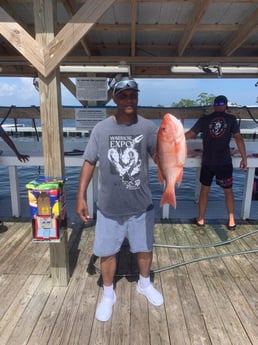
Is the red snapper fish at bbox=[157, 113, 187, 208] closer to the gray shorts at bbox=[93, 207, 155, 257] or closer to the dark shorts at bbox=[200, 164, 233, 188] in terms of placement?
the gray shorts at bbox=[93, 207, 155, 257]

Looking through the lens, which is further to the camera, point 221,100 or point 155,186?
point 155,186

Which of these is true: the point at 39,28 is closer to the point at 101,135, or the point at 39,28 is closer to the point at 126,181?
the point at 101,135

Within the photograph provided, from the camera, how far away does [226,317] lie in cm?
229

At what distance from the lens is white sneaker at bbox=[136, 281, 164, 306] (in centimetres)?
244

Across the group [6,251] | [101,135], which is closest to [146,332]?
[101,135]

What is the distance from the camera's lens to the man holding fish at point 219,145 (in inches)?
140

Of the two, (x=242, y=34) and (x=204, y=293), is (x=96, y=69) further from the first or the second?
(x=204, y=293)

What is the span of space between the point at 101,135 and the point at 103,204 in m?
0.55

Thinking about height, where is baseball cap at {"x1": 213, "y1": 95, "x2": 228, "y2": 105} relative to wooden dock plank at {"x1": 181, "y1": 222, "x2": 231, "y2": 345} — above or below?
above

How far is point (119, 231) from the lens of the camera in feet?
7.59

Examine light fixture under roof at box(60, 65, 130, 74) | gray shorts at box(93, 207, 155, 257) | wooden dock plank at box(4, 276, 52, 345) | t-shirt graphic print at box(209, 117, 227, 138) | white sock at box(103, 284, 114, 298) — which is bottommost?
wooden dock plank at box(4, 276, 52, 345)

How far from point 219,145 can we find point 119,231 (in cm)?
201

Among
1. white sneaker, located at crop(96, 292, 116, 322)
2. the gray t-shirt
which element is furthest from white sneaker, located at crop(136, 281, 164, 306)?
the gray t-shirt

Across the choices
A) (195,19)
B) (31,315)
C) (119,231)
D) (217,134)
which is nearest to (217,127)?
(217,134)
